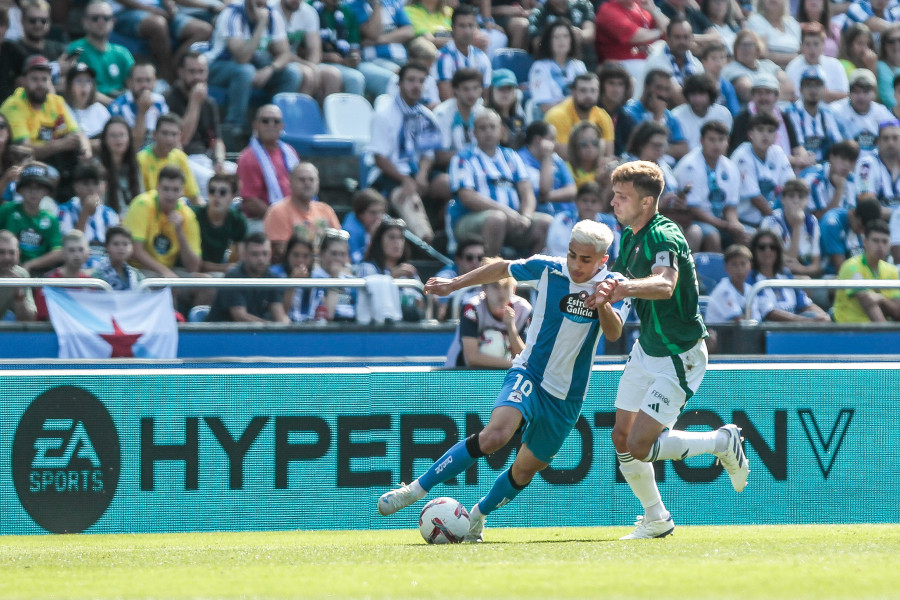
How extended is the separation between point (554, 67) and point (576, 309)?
A: 8073mm

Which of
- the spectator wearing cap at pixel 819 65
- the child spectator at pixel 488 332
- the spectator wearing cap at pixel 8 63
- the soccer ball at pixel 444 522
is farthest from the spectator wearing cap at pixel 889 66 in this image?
the soccer ball at pixel 444 522

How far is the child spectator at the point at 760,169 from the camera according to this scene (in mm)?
14383

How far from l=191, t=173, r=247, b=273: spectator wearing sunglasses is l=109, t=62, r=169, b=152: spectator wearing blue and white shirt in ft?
3.98

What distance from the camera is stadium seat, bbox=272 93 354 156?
14078mm

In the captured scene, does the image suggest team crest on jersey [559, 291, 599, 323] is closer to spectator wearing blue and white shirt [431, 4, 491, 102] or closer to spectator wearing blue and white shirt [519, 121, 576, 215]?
spectator wearing blue and white shirt [519, 121, 576, 215]

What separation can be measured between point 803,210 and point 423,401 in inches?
252

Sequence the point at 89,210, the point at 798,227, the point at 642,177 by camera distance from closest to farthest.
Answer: the point at 642,177 < the point at 89,210 < the point at 798,227

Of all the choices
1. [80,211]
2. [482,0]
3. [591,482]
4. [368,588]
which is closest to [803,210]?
[482,0]

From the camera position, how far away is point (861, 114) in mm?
16094


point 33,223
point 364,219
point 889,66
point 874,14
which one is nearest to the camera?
point 33,223

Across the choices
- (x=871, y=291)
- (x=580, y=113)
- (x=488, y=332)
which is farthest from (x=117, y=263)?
(x=871, y=291)

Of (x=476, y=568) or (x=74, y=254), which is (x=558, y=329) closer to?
(x=476, y=568)

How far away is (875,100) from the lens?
16.9 metres

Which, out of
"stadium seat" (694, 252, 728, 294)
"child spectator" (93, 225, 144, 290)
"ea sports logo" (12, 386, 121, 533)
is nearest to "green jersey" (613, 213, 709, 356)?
"ea sports logo" (12, 386, 121, 533)
